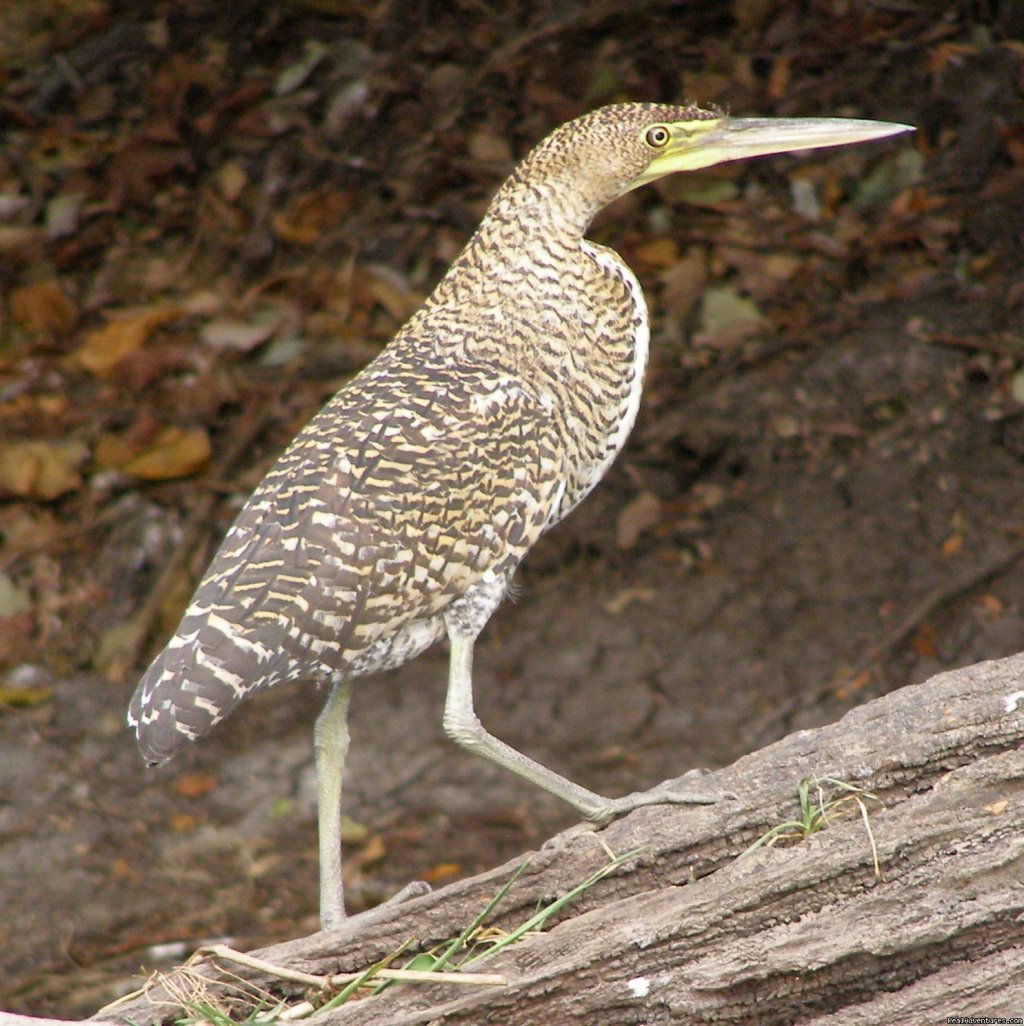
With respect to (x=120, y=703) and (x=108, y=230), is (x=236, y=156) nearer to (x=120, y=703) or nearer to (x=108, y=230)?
(x=108, y=230)

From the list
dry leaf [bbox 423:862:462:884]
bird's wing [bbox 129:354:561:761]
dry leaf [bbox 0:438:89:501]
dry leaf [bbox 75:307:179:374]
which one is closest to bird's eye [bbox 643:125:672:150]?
bird's wing [bbox 129:354:561:761]

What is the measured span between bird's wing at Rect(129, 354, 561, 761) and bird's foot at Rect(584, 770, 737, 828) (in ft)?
1.78

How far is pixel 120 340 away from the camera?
19.9ft

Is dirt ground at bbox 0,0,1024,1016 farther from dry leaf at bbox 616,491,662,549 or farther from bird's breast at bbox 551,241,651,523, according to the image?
bird's breast at bbox 551,241,651,523

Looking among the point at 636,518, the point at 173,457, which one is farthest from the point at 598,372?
the point at 173,457

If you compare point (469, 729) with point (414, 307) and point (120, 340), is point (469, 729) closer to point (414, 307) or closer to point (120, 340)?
point (414, 307)

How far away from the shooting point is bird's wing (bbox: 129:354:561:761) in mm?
3117

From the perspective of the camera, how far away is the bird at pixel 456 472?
3.18 metres

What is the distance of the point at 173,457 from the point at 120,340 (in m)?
0.53

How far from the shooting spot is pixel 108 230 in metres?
6.19

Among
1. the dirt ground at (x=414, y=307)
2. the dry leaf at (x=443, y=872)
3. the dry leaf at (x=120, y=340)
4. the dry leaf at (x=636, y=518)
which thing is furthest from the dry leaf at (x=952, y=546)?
the dry leaf at (x=120, y=340)

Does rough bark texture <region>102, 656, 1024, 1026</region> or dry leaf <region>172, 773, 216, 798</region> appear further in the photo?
dry leaf <region>172, 773, 216, 798</region>

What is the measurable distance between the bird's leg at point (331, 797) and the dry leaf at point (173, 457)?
2436 mm

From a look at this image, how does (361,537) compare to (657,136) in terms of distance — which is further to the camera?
(657,136)
